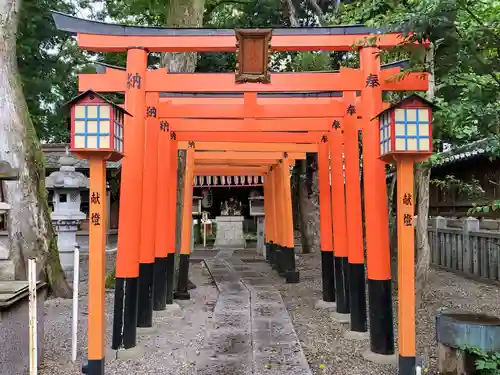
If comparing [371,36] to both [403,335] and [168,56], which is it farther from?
[168,56]

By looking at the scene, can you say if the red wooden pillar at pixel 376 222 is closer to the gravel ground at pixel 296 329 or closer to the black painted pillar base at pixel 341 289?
the gravel ground at pixel 296 329

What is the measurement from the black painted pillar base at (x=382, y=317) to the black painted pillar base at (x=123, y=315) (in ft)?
9.51

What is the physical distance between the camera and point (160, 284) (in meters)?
8.17

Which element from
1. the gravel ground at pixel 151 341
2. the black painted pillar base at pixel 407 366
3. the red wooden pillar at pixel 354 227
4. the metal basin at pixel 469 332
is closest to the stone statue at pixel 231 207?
the gravel ground at pixel 151 341

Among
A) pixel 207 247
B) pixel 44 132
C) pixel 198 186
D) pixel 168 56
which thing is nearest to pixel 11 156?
pixel 168 56

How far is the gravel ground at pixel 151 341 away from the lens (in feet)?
17.9

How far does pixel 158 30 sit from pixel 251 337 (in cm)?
418

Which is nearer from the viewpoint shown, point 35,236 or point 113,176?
point 35,236

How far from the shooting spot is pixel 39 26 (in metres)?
16.1

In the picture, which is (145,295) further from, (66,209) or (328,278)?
(66,209)

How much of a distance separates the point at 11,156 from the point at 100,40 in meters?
3.95

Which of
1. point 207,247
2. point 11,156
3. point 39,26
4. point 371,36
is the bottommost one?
point 207,247

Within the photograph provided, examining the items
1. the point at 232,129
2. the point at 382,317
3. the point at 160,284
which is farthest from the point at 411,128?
the point at 160,284

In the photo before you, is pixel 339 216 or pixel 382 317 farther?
pixel 339 216
